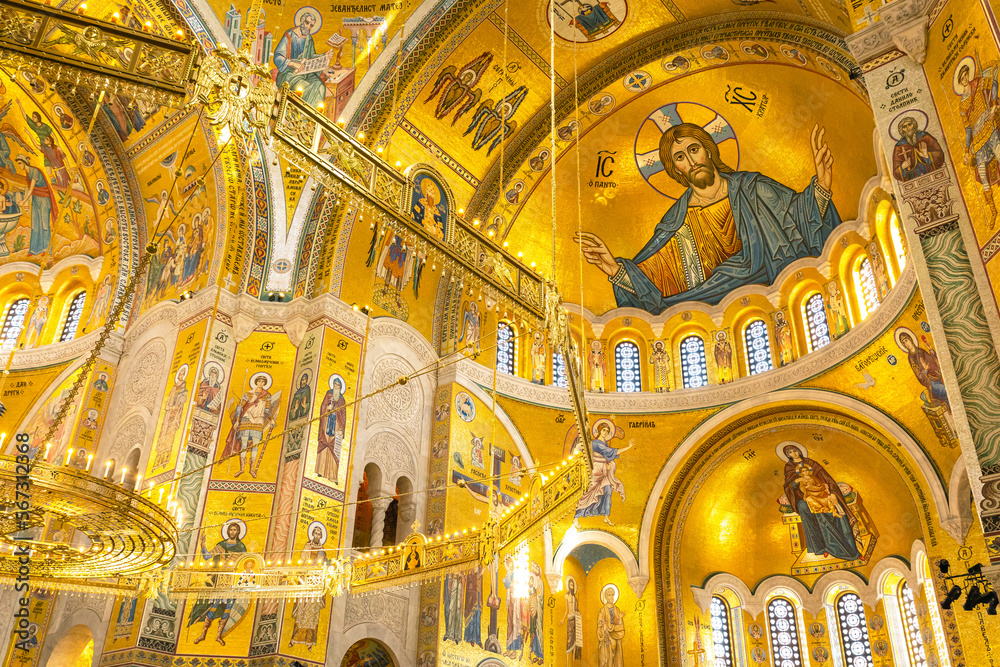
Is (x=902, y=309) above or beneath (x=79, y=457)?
above

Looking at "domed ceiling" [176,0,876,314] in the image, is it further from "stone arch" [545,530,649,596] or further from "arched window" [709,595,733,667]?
"arched window" [709,595,733,667]

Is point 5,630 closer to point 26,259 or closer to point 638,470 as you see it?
point 26,259

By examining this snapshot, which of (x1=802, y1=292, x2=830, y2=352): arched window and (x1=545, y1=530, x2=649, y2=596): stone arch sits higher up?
(x1=802, y1=292, x2=830, y2=352): arched window

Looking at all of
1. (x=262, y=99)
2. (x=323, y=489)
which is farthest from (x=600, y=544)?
(x=262, y=99)

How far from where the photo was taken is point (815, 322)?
693 inches

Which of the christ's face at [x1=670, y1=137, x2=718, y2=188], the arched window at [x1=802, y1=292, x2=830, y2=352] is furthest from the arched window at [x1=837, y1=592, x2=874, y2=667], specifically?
the christ's face at [x1=670, y1=137, x2=718, y2=188]

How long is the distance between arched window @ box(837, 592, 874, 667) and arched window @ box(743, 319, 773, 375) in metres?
5.27

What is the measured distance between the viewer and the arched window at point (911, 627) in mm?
15586

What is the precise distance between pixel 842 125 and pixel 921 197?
8772 millimetres

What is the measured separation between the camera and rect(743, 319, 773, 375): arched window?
18.3 metres

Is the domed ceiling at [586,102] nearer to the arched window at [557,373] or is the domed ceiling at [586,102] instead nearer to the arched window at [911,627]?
the arched window at [557,373]

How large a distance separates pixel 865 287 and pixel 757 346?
2.97m

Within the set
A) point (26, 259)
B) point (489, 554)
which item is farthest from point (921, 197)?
point (26, 259)

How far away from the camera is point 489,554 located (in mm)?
10555
